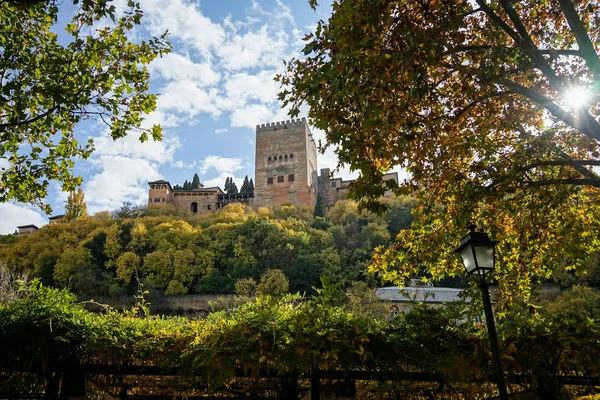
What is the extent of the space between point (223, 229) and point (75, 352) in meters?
44.2

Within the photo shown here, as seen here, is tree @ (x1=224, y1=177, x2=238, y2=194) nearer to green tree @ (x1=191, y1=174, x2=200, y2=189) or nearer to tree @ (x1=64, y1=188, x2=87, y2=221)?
green tree @ (x1=191, y1=174, x2=200, y2=189)

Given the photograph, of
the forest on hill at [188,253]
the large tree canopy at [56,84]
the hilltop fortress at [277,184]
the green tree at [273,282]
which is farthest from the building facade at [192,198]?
the large tree canopy at [56,84]

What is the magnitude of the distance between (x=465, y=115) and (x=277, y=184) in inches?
2622

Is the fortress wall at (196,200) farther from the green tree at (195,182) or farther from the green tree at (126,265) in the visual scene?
the green tree at (126,265)

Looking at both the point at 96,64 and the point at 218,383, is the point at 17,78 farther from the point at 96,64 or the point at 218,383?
the point at 218,383

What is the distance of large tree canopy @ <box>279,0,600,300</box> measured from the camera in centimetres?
487

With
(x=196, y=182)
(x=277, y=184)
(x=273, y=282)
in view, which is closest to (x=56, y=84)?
(x=273, y=282)

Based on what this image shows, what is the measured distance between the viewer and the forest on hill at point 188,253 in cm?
4066

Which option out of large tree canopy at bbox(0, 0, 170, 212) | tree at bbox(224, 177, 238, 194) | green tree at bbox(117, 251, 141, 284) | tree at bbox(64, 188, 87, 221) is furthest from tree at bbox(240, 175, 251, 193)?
Answer: large tree canopy at bbox(0, 0, 170, 212)

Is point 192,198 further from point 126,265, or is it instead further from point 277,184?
point 126,265

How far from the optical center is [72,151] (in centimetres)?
787

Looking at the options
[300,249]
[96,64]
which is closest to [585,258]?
[96,64]

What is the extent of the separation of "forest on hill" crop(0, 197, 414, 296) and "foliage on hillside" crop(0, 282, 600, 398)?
33.6m

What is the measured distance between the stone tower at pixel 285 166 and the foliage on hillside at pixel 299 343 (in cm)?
6547
